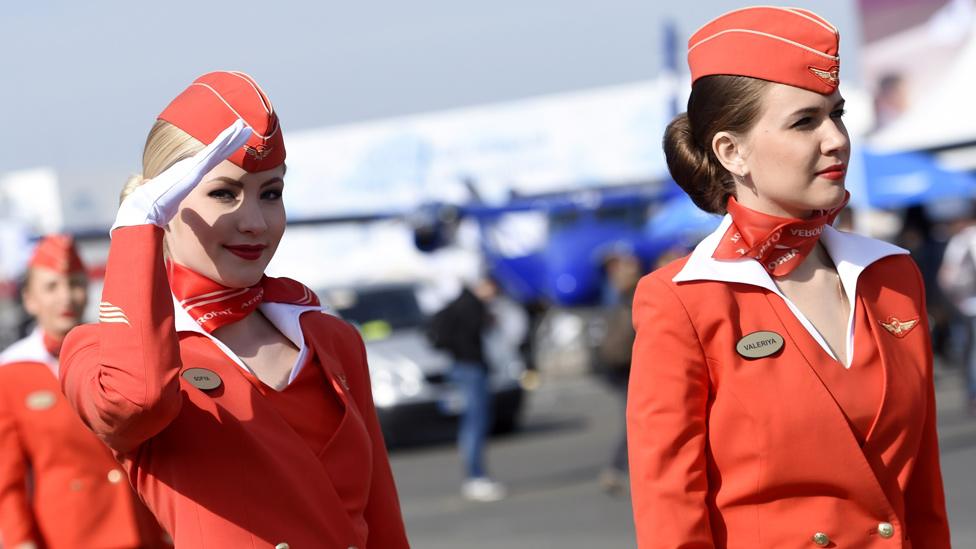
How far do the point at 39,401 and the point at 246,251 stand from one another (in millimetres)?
1770

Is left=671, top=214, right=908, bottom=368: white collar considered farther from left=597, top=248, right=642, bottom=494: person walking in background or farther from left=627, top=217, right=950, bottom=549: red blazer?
left=597, top=248, right=642, bottom=494: person walking in background

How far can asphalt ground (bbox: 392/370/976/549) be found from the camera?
910 cm

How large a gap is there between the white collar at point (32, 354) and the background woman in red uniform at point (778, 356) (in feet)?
7.85

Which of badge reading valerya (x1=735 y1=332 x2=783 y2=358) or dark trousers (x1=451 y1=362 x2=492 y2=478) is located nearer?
badge reading valerya (x1=735 y1=332 x2=783 y2=358)

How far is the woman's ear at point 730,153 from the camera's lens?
2.92 meters

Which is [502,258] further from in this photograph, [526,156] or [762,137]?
[762,137]

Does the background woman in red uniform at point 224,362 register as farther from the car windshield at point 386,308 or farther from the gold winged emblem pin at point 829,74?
the car windshield at point 386,308

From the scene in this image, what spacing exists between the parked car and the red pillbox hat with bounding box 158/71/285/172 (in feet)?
35.2

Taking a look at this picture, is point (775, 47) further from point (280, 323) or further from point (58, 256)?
point (58, 256)

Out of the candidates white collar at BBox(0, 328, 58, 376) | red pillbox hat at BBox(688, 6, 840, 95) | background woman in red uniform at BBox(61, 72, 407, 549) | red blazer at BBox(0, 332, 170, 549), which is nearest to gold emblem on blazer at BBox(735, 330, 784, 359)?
red pillbox hat at BBox(688, 6, 840, 95)

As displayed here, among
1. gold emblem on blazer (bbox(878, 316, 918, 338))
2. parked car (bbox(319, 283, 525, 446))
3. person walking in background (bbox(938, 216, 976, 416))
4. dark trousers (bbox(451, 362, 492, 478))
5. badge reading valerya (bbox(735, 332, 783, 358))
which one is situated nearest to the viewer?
badge reading valerya (bbox(735, 332, 783, 358))

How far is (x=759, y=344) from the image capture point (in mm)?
2793

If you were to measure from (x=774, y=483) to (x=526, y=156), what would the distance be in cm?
4967

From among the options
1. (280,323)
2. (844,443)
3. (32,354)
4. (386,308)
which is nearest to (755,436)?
(844,443)
